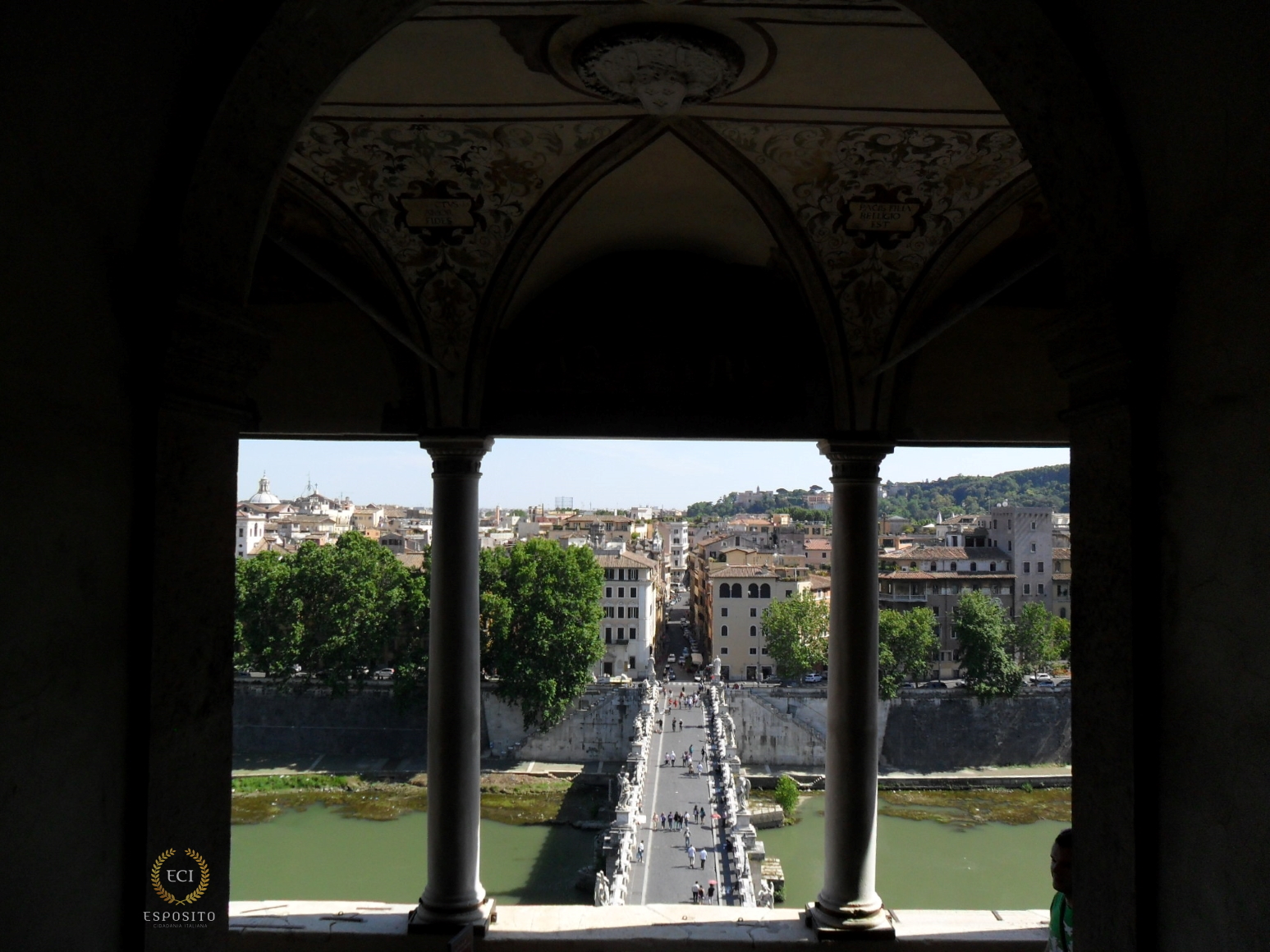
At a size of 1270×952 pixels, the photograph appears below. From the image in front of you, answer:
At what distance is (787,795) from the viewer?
32.2 m

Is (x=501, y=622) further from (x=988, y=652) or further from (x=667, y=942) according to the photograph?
(x=667, y=942)

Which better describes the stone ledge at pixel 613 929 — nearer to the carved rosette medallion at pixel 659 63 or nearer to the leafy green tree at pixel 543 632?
the carved rosette medallion at pixel 659 63

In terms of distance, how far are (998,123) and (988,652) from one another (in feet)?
130

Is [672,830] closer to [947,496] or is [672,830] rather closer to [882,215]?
[882,215]

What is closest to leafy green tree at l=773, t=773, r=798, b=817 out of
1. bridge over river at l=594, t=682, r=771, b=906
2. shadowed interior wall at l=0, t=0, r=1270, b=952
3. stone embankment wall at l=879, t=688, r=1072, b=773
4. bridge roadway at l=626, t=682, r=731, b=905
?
bridge over river at l=594, t=682, r=771, b=906

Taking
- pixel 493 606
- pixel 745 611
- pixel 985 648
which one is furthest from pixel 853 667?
pixel 745 611

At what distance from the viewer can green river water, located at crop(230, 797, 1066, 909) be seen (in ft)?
81.1

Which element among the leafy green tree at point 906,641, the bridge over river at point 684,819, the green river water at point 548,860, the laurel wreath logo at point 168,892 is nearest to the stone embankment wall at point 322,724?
the green river water at point 548,860

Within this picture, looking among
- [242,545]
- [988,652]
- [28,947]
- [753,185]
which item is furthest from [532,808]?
[242,545]

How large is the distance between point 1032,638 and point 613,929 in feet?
143

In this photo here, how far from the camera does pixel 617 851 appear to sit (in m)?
22.9

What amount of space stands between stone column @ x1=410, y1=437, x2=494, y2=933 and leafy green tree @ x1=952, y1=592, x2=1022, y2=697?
125 ft

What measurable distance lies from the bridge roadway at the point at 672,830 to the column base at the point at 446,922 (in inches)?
633

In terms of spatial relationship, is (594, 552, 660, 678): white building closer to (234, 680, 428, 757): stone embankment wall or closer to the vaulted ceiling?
(234, 680, 428, 757): stone embankment wall
